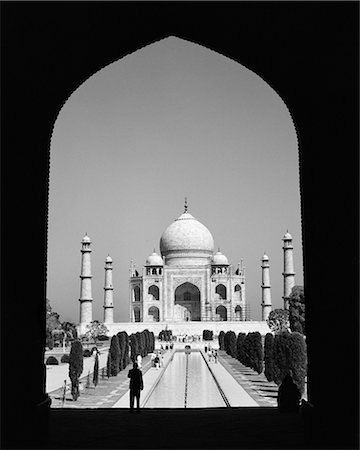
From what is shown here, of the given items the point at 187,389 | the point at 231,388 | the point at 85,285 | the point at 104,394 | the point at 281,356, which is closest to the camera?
the point at 104,394

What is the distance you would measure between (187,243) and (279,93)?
38332 millimetres

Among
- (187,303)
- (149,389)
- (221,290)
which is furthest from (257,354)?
(221,290)

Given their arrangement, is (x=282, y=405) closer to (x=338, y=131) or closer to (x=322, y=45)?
(x=338, y=131)

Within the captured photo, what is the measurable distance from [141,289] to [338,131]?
124 feet

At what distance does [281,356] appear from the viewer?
13.9 m

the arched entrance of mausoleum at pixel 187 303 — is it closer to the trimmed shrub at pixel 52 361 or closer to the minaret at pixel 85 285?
the minaret at pixel 85 285

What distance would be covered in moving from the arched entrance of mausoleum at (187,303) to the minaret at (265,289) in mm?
4363

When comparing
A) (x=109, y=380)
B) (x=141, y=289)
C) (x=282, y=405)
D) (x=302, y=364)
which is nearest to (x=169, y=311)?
(x=141, y=289)

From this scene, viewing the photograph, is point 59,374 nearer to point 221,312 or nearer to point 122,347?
point 122,347

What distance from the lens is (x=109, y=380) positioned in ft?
54.0

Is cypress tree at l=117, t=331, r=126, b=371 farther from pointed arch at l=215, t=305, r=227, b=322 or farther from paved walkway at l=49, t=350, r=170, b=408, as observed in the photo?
pointed arch at l=215, t=305, r=227, b=322

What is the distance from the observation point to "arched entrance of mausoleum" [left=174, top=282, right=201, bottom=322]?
43500 mm

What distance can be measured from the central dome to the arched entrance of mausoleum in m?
1.75

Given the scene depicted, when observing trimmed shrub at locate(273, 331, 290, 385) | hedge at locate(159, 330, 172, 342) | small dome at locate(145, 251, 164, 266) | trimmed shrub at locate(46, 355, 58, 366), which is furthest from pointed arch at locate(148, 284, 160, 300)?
trimmed shrub at locate(273, 331, 290, 385)
